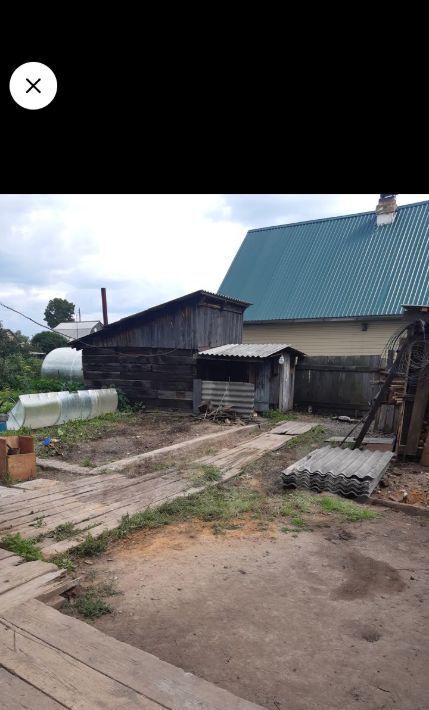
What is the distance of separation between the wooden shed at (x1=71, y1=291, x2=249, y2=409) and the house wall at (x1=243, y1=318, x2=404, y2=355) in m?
5.12

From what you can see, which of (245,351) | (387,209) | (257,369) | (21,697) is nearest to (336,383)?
(257,369)

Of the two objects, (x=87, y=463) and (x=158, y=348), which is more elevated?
(x=158, y=348)

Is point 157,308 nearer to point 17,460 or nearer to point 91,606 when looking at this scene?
point 17,460

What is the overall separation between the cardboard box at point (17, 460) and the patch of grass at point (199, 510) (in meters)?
2.50

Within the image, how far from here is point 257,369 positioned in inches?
547

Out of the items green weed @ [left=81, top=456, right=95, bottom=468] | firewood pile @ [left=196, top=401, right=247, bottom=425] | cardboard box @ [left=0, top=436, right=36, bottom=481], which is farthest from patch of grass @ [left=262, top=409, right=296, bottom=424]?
cardboard box @ [left=0, top=436, right=36, bottom=481]

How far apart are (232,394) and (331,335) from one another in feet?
23.6

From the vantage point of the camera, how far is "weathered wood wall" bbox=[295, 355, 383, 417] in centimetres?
1452

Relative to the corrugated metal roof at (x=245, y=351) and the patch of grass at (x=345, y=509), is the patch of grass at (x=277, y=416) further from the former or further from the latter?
the patch of grass at (x=345, y=509)

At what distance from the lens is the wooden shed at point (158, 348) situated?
45.9 feet

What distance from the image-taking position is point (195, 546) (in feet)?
14.5

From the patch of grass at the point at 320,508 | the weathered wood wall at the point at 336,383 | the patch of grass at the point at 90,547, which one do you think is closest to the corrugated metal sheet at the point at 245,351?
the weathered wood wall at the point at 336,383
